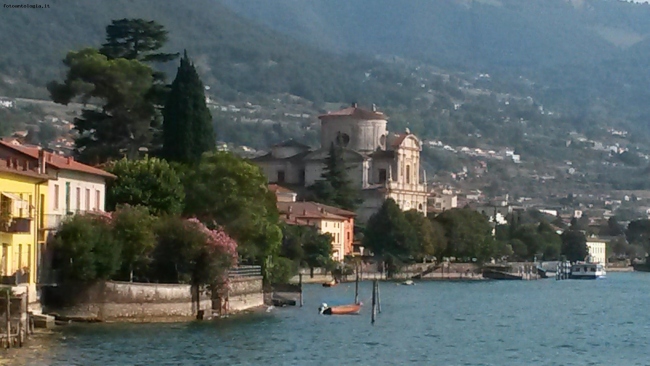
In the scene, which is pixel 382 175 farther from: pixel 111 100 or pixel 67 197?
pixel 67 197

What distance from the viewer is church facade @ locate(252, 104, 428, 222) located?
545ft

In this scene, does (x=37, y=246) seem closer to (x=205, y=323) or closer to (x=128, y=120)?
(x=205, y=323)

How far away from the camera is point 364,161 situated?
16812cm

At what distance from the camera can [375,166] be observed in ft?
558

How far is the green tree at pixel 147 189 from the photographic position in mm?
65062

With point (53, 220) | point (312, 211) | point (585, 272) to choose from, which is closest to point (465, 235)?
point (312, 211)

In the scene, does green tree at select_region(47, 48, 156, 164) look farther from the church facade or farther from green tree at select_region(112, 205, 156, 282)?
the church facade

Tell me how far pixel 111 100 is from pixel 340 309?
15.8 meters

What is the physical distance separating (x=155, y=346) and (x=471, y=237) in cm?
10179

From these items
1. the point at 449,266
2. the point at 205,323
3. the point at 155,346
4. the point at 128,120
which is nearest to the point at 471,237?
the point at 449,266

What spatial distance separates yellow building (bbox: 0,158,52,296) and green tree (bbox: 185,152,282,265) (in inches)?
570

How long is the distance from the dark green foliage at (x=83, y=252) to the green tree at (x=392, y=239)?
83.4 meters

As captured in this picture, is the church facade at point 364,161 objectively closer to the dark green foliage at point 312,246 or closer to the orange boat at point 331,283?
the dark green foliage at point 312,246

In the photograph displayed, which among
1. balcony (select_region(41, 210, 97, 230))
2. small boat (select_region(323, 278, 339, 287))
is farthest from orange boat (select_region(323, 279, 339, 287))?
balcony (select_region(41, 210, 97, 230))
